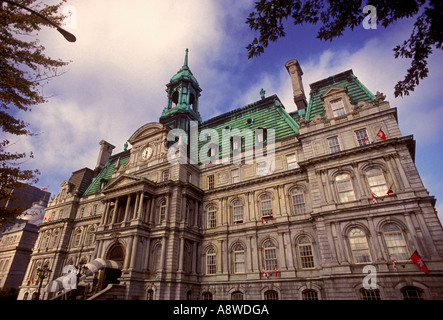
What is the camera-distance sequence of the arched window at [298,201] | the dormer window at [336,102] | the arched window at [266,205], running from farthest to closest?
1. the arched window at [266,205]
2. the dormer window at [336,102]
3. the arched window at [298,201]

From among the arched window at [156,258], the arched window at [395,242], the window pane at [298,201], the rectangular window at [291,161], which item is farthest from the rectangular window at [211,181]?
the arched window at [395,242]

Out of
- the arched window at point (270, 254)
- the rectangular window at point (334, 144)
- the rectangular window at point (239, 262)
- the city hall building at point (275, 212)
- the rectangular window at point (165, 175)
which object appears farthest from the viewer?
the rectangular window at point (165, 175)

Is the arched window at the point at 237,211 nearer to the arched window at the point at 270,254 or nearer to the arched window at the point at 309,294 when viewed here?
the arched window at the point at 270,254

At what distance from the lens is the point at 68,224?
142 feet

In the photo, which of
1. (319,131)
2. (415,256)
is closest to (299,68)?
(319,131)

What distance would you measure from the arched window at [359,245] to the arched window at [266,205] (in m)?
8.74

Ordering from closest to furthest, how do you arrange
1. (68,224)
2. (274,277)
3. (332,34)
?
(332,34) < (274,277) < (68,224)

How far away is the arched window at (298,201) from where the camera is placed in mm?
26406

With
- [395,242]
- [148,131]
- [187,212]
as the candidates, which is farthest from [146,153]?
[395,242]

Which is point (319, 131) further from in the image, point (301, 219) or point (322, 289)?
point (322, 289)

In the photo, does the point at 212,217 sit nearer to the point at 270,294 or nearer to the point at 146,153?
the point at 270,294

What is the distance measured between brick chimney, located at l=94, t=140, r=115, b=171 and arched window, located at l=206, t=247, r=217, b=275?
33483 mm

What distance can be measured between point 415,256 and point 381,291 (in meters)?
3.45

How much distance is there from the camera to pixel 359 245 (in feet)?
67.4
